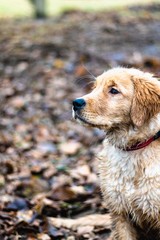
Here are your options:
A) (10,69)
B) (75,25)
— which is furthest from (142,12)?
(10,69)

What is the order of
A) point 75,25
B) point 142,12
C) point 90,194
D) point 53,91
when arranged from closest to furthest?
1. point 90,194
2. point 53,91
3. point 75,25
4. point 142,12

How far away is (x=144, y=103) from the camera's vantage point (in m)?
4.97

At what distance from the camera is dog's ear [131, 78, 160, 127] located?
16.3 ft

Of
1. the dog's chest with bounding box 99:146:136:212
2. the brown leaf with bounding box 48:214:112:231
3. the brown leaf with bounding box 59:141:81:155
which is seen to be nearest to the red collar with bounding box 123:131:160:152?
the dog's chest with bounding box 99:146:136:212

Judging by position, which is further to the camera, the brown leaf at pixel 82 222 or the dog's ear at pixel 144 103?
the brown leaf at pixel 82 222

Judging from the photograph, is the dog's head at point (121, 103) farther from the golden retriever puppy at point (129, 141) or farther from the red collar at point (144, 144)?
the red collar at point (144, 144)

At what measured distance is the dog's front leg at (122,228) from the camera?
17.2 feet

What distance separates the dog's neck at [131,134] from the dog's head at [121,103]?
0.05 m

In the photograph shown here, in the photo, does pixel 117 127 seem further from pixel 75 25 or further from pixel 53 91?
pixel 75 25

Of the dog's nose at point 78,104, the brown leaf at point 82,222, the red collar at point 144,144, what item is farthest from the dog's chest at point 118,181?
the brown leaf at point 82,222

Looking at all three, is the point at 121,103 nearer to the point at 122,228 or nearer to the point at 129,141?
the point at 129,141

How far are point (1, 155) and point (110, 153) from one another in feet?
9.01

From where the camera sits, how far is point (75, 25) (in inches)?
612

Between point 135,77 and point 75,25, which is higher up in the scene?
point 135,77
